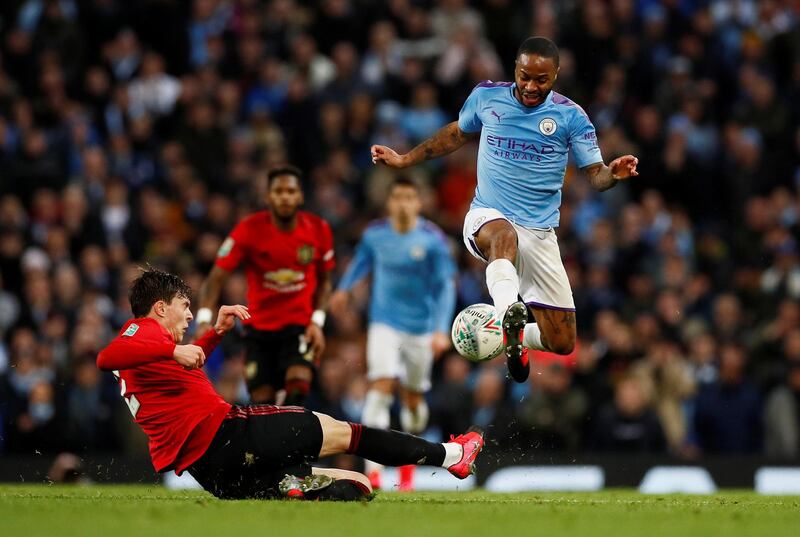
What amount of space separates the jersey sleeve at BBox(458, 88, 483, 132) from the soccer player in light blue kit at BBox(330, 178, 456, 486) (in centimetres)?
287

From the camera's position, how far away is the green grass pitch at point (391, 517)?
6953 millimetres

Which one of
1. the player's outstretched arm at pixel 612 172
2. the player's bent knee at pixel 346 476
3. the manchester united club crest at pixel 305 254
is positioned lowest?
the player's bent knee at pixel 346 476

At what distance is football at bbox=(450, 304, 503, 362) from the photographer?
934 cm

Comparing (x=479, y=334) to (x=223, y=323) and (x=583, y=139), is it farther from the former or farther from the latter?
(x=223, y=323)

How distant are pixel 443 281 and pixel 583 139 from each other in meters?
3.48

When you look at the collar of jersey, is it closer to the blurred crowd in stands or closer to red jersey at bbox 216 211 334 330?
red jersey at bbox 216 211 334 330

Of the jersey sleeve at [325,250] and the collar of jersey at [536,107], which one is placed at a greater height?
the collar of jersey at [536,107]

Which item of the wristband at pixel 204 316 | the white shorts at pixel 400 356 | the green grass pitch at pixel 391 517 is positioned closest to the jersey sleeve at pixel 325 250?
the wristband at pixel 204 316

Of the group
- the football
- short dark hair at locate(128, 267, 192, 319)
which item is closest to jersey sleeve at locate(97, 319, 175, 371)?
short dark hair at locate(128, 267, 192, 319)

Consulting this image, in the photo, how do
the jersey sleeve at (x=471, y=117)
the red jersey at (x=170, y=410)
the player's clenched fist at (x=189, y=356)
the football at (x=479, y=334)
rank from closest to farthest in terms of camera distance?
the player's clenched fist at (x=189, y=356) < the red jersey at (x=170, y=410) < the football at (x=479, y=334) < the jersey sleeve at (x=471, y=117)

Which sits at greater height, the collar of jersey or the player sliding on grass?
the collar of jersey

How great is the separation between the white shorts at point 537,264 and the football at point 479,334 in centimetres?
55

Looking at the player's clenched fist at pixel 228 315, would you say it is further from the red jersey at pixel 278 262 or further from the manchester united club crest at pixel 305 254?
the manchester united club crest at pixel 305 254

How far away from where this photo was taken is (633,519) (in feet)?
25.7
